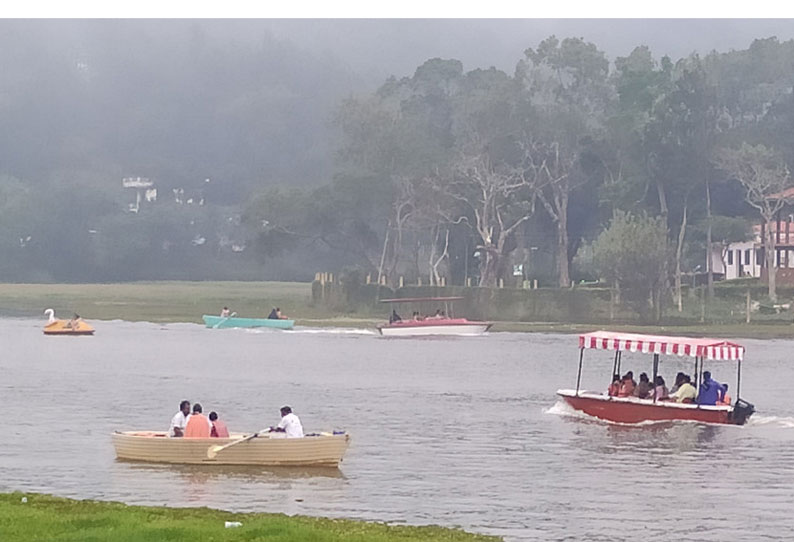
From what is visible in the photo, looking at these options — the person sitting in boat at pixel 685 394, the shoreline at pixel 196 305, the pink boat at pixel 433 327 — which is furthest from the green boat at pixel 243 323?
the person sitting in boat at pixel 685 394

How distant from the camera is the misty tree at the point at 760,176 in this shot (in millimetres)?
127938

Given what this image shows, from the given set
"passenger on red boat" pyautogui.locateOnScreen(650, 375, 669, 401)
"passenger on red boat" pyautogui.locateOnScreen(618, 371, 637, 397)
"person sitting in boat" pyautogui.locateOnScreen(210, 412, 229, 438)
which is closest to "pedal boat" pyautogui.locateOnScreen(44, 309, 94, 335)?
"passenger on red boat" pyautogui.locateOnScreen(618, 371, 637, 397)

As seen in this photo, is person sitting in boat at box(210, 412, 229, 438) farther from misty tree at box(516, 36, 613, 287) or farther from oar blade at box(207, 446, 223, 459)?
misty tree at box(516, 36, 613, 287)

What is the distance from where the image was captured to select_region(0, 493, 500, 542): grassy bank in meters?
22.1

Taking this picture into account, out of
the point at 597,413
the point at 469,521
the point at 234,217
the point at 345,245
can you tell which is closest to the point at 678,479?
the point at 469,521

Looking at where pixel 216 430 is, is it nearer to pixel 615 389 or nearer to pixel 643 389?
pixel 615 389

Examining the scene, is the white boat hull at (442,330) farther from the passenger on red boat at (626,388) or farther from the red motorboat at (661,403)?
the passenger on red boat at (626,388)

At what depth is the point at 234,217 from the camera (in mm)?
192250

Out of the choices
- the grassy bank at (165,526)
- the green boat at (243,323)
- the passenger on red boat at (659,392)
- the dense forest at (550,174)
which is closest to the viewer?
the grassy bank at (165,526)

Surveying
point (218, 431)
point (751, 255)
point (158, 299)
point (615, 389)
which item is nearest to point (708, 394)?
point (615, 389)

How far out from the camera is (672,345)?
49438 millimetres

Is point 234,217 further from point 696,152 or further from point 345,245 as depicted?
point 696,152

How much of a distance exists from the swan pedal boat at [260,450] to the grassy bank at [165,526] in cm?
842

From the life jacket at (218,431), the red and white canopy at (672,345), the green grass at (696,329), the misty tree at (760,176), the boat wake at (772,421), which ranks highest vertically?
the misty tree at (760,176)
